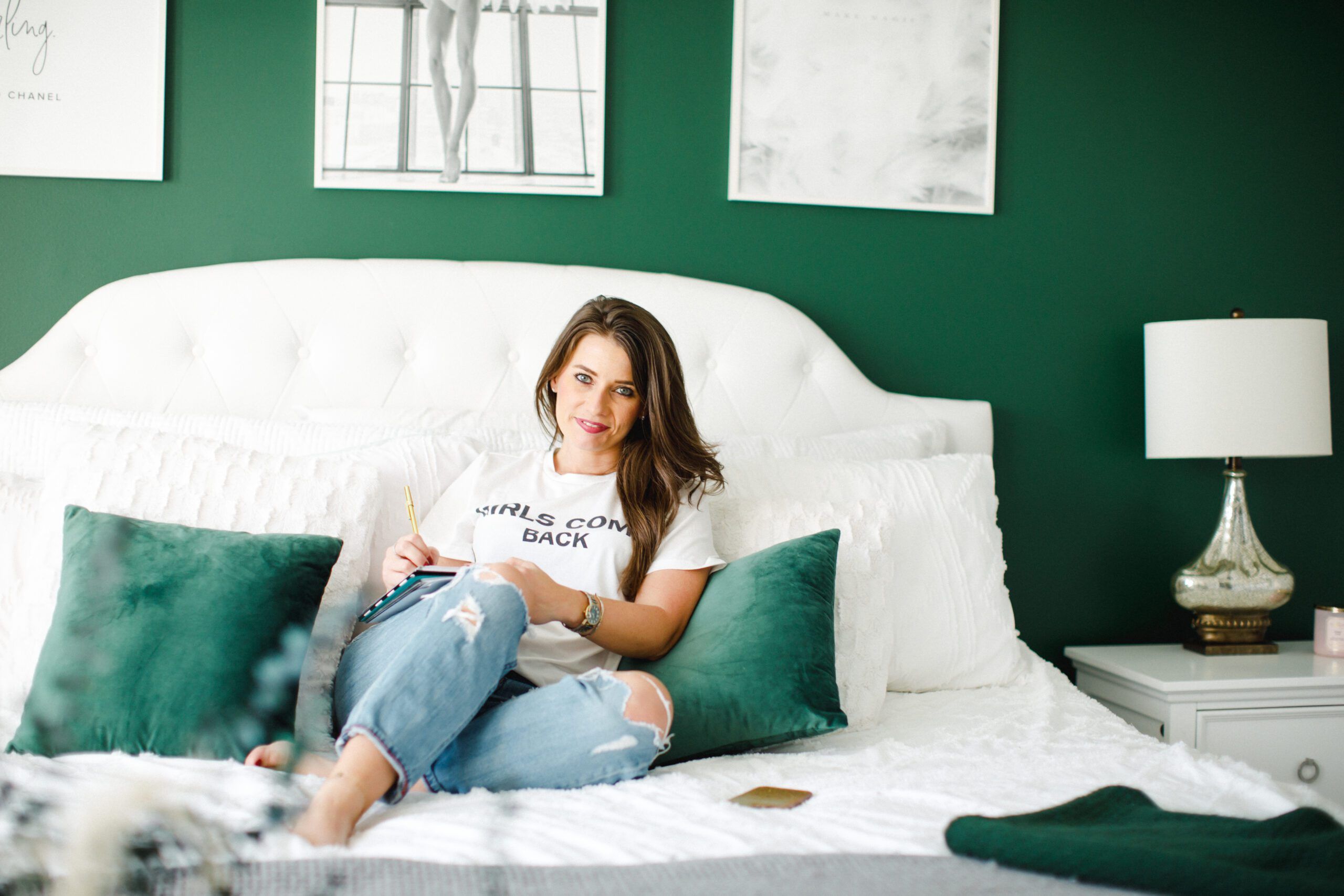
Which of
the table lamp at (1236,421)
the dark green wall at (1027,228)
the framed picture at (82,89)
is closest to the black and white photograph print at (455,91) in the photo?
the dark green wall at (1027,228)

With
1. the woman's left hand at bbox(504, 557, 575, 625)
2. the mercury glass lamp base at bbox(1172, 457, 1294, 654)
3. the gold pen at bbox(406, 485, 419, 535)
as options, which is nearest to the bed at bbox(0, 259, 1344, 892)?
the woman's left hand at bbox(504, 557, 575, 625)

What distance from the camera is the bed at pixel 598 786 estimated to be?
0.84 metres

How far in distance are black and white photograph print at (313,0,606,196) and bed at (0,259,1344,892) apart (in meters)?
0.24

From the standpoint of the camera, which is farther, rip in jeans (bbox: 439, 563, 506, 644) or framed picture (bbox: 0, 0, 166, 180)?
framed picture (bbox: 0, 0, 166, 180)

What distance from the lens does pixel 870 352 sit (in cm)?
230

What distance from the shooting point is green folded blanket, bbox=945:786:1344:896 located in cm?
76

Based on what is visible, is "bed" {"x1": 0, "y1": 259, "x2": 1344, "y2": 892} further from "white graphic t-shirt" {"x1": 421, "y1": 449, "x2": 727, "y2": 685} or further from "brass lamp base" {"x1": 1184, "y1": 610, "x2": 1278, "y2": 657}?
"brass lamp base" {"x1": 1184, "y1": 610, "x2": 1278, "y2": 657}

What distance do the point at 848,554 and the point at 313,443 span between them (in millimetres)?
996

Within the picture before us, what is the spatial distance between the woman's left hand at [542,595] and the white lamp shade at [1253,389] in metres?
1.55

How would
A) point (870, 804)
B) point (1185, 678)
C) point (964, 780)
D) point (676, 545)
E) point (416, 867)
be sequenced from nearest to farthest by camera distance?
point (416, 867) → point (870, 804) → point (964, 780) → point (676, 545) → point (1185, 678)

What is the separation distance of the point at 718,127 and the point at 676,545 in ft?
3.96

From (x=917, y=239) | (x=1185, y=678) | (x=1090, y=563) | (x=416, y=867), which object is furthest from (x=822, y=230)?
(x=416, y=867)

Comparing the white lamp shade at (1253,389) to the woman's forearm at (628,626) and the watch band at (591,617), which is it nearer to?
the woman's forearm at (628,626)

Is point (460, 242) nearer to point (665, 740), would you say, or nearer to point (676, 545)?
point (676, 545)
